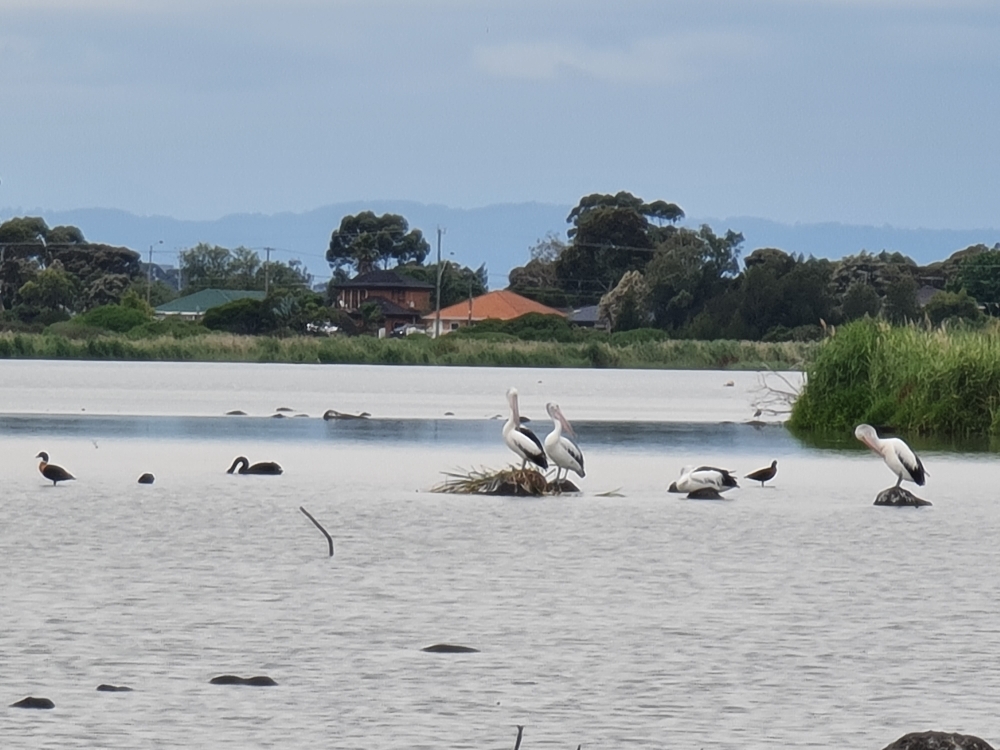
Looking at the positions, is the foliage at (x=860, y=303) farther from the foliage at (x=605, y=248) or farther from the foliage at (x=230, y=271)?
the foliage at (x=230, y=271)

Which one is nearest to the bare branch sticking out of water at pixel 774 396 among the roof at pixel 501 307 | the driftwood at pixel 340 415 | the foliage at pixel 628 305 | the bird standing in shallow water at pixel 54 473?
the driftwood at pixel 340 415

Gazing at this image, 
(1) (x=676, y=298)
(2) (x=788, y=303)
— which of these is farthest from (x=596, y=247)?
(2) (x=788, y=303)

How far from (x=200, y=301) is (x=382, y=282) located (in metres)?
13.0

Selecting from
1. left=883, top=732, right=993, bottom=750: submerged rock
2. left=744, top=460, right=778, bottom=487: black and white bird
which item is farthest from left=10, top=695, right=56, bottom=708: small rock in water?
left=744, top=460, right=778, bottom=487: black and white bird

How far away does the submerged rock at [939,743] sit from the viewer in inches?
244

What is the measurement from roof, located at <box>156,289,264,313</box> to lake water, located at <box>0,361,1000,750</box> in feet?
330

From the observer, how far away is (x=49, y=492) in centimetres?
1795

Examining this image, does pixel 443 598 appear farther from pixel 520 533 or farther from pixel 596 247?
pixel 596 247

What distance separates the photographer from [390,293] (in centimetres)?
12200

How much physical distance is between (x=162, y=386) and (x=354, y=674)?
39.6 meters

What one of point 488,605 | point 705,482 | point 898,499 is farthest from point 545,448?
point 488,605

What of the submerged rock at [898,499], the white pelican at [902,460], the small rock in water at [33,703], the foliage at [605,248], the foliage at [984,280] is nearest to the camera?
the small rock in water at [33,703]

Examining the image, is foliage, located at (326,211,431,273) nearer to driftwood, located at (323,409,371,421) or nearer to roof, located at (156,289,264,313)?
roof, located at (156,289,264,313)

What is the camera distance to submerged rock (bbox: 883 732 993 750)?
6199 mm
